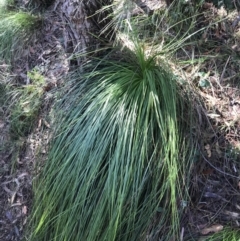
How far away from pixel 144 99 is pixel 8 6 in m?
2.02

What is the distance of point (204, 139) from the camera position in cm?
212

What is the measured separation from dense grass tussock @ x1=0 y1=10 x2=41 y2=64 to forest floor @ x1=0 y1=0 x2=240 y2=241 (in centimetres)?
33

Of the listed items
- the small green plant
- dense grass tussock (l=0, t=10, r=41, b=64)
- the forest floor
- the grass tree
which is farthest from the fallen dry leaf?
dense grass tussock (l=0, t=10, r=41, b=64)

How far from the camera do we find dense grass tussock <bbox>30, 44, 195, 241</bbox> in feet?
6.25

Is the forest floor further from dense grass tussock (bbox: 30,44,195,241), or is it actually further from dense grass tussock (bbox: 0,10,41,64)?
dense grass tussock (bbox: 0,10,41,64)

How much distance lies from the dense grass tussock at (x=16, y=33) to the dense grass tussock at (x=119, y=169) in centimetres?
122

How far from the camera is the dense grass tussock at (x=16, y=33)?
3088 millimetres

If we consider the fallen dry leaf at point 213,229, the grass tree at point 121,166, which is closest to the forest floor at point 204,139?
the fallen dry leaf at point 213,229

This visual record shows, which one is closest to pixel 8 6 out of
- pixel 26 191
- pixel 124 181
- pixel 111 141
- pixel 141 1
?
pixel 141 1

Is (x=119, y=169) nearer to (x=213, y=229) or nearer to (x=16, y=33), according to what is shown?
(x=213, y=229)

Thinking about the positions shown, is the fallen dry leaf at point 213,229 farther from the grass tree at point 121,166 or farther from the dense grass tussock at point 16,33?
the dense grass tussock at point 16,33

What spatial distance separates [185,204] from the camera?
198 cm

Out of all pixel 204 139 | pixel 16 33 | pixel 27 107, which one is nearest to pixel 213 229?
pixel 204 139

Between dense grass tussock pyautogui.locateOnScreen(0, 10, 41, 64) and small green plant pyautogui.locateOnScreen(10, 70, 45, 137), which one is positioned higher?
dense grass tussock pyautogui.locateOnScreen(0, 10, 41, 64)
